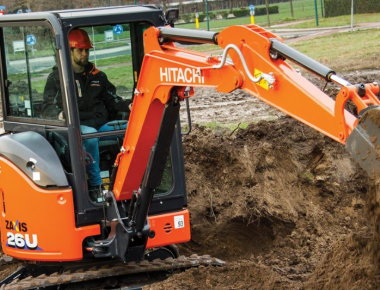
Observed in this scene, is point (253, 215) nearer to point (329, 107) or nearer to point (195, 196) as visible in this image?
point (195, 196)

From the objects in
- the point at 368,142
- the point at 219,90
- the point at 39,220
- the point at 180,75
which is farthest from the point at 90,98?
the point at 368,142

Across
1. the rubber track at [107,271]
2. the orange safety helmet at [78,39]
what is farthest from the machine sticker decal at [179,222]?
the orange safety helmet at [78,39]

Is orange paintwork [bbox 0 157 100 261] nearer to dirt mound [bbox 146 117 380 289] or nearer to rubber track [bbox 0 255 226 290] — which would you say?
rubber track [bbox 0 255 226 290]

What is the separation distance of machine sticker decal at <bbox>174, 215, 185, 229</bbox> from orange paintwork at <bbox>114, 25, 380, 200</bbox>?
60 cm

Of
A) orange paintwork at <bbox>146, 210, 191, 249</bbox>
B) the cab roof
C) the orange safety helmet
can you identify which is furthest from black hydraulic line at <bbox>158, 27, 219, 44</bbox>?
orange paintwork at <bbox>146, 210, 191, 249</bbox>

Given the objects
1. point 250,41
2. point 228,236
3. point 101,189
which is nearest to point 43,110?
point 101,189

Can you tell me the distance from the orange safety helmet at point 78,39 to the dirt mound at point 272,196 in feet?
7.90

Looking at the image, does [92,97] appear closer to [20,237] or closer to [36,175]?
[36,175]

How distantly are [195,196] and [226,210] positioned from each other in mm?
521

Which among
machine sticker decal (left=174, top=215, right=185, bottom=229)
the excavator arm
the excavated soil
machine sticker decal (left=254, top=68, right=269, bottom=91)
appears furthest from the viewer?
the excavated soil

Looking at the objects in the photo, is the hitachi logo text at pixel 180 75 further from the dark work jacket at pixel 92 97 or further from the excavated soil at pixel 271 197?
the excavated soil at pixel 271 197

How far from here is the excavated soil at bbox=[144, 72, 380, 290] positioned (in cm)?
805

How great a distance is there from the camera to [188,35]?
510 centimetres

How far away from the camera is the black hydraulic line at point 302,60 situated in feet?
13.5
